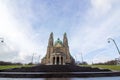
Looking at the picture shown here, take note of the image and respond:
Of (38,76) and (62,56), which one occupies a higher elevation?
(62,56)

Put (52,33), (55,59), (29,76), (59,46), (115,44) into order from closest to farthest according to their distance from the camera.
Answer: (29,76) → (115,44) → (55,59) → (59,46) → (52,33)

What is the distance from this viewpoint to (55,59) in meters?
91.1

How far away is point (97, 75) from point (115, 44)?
2088 cm

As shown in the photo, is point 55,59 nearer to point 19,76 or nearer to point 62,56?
point 62,56

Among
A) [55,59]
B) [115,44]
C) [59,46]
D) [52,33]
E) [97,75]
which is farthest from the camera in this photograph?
[52,33]

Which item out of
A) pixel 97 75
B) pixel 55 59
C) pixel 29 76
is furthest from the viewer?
pixel 55 59

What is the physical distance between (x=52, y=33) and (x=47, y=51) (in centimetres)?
1090

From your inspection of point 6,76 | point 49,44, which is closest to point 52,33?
point 49,44

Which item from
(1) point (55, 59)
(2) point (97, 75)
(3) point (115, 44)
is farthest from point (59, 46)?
(2) point (97, 75)

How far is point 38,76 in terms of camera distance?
17.8 metres

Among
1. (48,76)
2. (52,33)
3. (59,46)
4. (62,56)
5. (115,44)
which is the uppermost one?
(52,33)

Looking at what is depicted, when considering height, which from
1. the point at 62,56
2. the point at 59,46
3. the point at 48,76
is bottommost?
the point at 48,76

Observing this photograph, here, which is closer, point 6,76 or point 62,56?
point 6,76

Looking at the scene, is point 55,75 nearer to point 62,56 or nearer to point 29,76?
point 29,76
